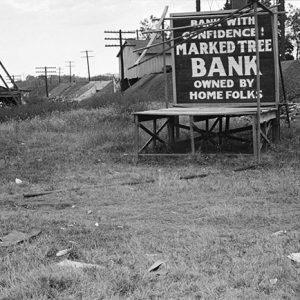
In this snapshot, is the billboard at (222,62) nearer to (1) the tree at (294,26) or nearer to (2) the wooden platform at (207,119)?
(2) the wooden platform at (207,119)

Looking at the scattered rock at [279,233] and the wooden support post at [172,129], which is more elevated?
the wooden support post at [172,129]

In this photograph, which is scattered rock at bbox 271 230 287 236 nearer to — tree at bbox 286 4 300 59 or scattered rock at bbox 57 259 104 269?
scattered rock at bbox 57 259 104 269

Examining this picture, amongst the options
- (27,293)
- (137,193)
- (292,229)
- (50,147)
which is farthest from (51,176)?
(27,293)

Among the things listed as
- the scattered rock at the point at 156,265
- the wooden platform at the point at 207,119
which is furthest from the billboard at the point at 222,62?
the scattered rock at the point at 156,265

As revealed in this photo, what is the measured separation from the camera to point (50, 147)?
14.4 metres

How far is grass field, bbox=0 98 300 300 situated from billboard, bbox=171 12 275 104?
2.17 metres

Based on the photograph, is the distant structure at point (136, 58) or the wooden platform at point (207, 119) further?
the distant structure at point (136, 58)

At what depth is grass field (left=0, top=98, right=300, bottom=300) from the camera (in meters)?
4.35

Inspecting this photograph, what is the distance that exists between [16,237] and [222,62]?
9.65 meters

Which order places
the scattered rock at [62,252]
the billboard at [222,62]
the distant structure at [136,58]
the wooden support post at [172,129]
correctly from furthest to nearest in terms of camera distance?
the distant structure at [136,58] < the wooden support post at [172,129] < the billboard at [222,62] < the scattered rock at [62,252]

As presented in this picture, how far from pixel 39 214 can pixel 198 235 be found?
8.49 feet

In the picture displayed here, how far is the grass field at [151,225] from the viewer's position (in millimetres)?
4352

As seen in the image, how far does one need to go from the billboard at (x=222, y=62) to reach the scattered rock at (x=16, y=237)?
28.9 feet

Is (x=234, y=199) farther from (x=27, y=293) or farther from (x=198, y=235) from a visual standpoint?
(x=27, y=293)
